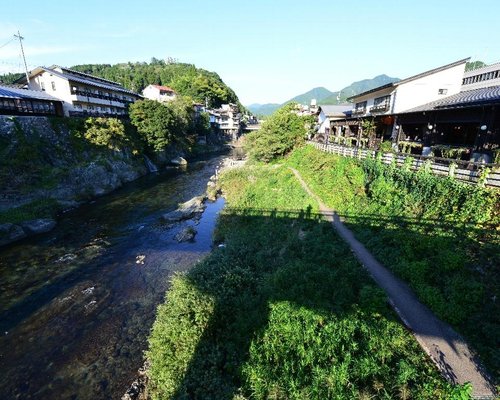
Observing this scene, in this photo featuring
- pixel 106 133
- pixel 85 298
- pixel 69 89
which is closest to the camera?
pixel 85 298

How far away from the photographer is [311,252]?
15.6 m

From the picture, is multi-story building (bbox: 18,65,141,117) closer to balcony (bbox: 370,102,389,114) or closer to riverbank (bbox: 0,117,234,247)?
riverbank (bbox: 0,117,234,247)

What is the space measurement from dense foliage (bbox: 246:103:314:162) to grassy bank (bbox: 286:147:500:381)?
960 inches

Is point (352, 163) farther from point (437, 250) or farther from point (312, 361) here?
point (312, 361)

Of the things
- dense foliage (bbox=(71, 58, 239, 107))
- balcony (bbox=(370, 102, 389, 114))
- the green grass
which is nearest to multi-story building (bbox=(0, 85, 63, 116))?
the green grass

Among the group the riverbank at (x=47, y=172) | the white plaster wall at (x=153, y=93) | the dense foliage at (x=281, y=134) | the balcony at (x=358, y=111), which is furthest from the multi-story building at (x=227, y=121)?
the balcony at (x=358, y=111)

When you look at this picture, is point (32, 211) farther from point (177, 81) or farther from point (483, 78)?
point (177, 81)

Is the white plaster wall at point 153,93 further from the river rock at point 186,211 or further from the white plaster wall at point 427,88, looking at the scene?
the white plaster wall at point 427,88

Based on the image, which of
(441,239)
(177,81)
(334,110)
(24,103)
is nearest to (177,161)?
(24,103)

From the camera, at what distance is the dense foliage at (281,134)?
42.6 m

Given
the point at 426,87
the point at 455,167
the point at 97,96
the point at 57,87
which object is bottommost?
the point at 455,167

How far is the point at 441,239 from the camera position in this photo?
11.6 m

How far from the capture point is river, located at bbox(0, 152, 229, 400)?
12000 mm

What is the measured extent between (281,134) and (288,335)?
3609cm
